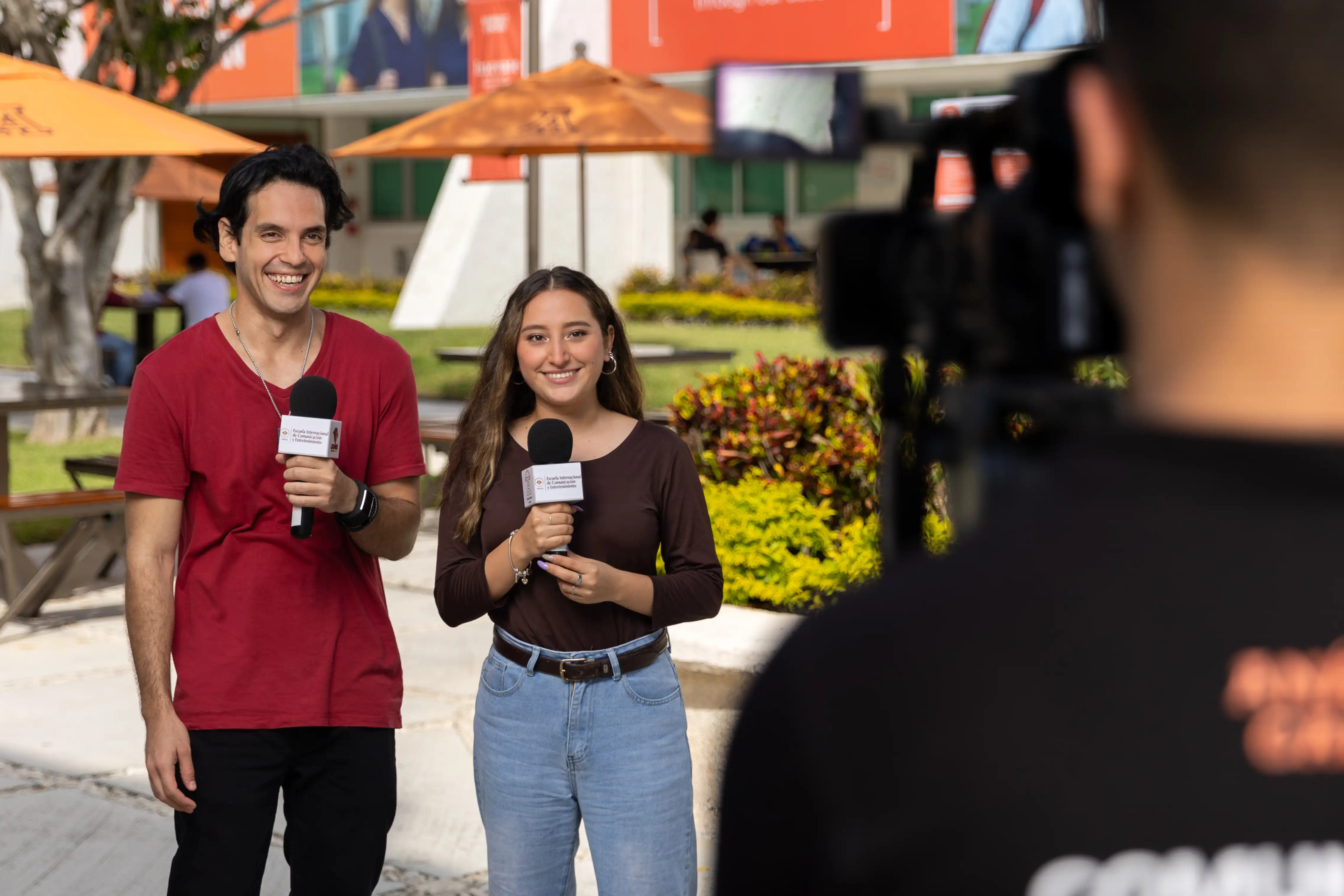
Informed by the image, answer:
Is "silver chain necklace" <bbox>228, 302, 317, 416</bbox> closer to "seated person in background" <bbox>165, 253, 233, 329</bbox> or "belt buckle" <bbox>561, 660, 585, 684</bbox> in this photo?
"belt buckle" <bbox>561, 660, 585, 684</bbox>

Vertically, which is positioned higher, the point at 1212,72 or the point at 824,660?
the point at 1212,72

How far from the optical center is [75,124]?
882 cm

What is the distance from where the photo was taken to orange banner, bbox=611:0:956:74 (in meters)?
25.5

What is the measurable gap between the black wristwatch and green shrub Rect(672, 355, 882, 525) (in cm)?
321

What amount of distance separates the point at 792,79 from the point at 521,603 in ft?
6.83

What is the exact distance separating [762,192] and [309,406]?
95.9 ft

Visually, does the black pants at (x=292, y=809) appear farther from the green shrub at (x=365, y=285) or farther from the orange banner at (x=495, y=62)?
the green shrub at (x=365, y=285)

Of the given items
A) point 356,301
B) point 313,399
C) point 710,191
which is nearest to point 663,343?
point 356,301

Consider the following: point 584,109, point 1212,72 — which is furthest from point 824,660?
point 584,109

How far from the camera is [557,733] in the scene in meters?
3.40

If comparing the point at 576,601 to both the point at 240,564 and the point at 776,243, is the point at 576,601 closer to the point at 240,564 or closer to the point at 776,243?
the point at 240,564

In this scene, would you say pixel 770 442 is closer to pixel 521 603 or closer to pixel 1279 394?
pixel 521 603

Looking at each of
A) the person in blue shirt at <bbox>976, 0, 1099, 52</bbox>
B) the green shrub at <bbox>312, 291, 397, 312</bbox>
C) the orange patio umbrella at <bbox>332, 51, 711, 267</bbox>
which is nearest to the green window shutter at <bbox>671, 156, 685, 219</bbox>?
the green shrub at <bbox>312, 291, 397, 312</bbox>

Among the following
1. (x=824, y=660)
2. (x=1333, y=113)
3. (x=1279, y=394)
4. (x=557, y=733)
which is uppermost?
(x=1333, y=113)
